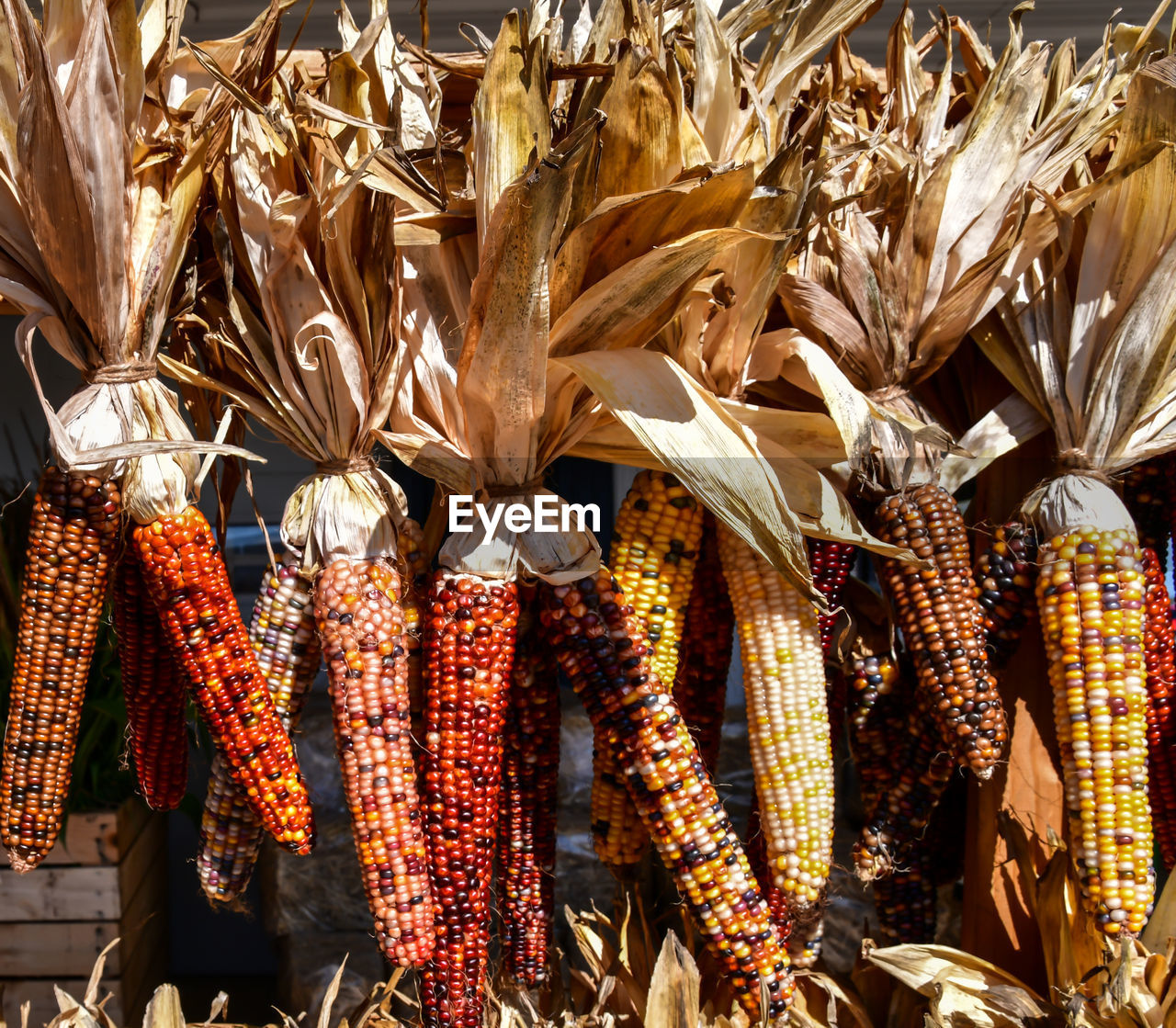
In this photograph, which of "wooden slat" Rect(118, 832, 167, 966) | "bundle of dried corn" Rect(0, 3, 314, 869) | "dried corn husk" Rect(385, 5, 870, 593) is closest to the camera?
"dried corn husk" Rect(385, 5, 870, 593)

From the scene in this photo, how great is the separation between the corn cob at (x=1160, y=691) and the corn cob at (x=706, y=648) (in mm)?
744

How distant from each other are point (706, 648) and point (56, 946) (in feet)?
7.74

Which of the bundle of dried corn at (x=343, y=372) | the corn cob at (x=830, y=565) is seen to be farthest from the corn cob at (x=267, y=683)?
the corn cob at (x=830, y=565)

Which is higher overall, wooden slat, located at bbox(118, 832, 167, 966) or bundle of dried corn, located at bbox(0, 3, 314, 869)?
bundle of dried corn, located at bbox(0, 3, 314, 869)

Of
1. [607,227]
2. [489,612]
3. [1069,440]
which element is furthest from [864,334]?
[489,612]

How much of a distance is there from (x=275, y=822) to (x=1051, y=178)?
5.57 feet

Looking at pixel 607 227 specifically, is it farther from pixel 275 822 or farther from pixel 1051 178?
pixel 275 822

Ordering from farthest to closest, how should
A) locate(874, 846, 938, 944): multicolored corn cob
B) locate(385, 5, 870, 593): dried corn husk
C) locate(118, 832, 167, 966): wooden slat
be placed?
locate(118, 832, 167, 966): wooden slat, locate(874, 846, 938, 944): multicolored corn cob, locate(385, 5, 870, 593): dried corn husk

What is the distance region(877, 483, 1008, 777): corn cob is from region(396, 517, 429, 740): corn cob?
0.79 meters

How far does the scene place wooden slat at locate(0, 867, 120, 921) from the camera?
2709 mm

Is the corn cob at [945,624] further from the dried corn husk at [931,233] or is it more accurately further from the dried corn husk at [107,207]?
the dried corn husk at [107,207]

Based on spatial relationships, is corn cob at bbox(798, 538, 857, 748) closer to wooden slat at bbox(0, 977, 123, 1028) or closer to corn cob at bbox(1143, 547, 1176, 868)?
corn cob at bbox(1143, 547, 1176, 868)

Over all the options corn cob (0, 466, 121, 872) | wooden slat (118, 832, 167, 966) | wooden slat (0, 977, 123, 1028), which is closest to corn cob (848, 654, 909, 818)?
corn cob (0, 466, 121, 872)

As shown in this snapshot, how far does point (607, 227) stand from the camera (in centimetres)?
124
